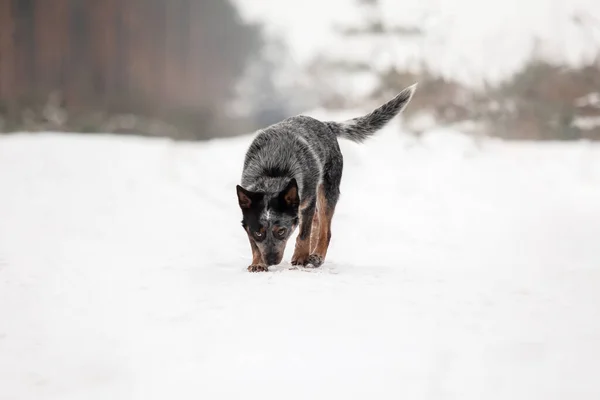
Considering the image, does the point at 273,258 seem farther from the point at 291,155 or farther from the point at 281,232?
the point at 291,155

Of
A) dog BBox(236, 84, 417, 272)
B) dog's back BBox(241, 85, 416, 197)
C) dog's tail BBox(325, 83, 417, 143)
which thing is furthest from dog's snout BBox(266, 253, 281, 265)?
dog's tail BBox(325, 83, 417, 143)

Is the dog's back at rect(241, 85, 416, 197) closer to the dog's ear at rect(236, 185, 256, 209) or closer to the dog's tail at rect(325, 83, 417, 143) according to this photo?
the dog's tail at rect(325, 83, 417, 143)

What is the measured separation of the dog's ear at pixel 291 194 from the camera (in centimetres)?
448

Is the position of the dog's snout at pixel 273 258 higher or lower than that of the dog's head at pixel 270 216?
lower

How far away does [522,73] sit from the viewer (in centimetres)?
1230

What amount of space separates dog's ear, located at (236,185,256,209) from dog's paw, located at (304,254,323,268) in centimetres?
82

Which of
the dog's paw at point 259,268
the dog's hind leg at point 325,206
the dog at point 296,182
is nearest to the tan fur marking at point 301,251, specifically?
the dog at point 296,182

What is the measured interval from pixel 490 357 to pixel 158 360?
161cm

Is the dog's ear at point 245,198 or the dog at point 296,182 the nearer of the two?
the dog's ear at point 245,198

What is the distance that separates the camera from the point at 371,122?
5.88 metres

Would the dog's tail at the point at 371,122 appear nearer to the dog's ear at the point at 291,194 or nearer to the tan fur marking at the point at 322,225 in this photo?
the tan fur marking at the point at 322,225

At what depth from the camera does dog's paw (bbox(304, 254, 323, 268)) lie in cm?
506

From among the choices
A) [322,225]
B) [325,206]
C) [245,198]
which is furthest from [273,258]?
[325,206]

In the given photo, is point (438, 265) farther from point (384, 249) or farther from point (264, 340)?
point (264, 340)
